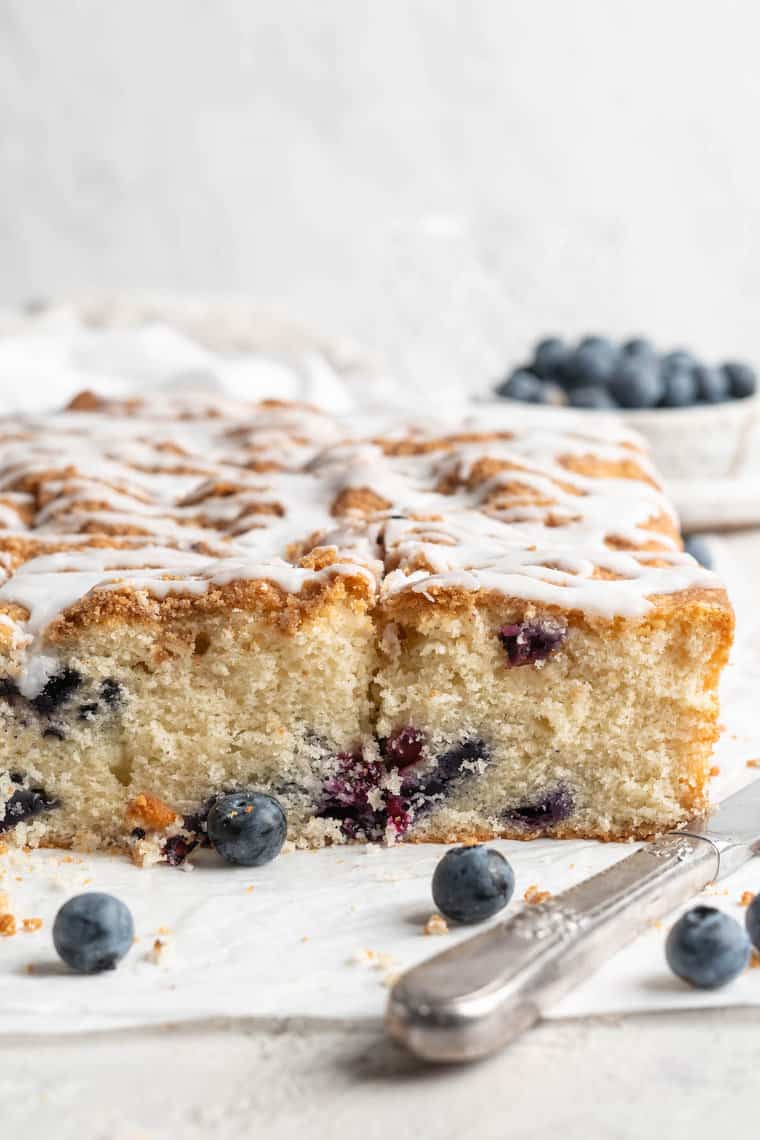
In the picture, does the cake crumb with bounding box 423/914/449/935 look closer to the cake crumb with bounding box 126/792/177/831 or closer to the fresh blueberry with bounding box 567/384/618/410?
the cake crumb with bounding box 126/792/177/831

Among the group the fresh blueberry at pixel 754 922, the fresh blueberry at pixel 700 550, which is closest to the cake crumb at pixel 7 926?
the fresh blueberry at pixel 754 922

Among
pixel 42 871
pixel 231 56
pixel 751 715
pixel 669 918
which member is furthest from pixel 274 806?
pixel 231 56

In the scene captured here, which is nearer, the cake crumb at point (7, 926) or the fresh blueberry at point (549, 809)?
the cake crumb at point (7, 926)

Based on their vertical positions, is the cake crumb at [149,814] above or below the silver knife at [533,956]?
below

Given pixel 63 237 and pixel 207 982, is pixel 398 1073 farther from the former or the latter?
pixel 63 237

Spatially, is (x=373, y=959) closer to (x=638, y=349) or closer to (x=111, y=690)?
(x=111, y=690)

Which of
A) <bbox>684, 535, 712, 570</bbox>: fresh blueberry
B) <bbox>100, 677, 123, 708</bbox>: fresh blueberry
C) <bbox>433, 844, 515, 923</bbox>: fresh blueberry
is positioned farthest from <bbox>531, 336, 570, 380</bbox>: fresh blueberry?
<bbox>433, 844, 515, 923</bbox>: fresh blueberry

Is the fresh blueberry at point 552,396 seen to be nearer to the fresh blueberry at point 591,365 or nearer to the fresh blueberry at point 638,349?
the fresh blueberry at point 591,365
